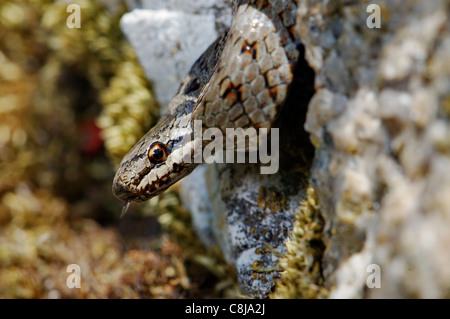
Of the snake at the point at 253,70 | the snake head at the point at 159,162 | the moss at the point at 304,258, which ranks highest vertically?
the snake at the point at 253,70

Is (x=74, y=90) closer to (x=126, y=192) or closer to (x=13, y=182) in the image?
(x=13, y=182)

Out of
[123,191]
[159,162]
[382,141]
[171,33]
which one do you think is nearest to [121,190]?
[123,191]

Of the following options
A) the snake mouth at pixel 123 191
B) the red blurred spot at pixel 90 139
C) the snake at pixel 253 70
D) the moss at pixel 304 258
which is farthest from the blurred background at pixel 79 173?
the snake at pixel 253 70

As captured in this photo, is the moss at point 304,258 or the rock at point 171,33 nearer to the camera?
the moss at point 304,258

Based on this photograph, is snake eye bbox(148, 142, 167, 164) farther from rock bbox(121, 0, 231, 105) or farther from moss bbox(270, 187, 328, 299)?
rock bbox(121, 0, 231, 105)

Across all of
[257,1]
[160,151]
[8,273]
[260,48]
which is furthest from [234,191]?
[8,273]

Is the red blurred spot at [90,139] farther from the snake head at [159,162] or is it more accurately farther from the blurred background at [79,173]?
the snake head at [159,162]
